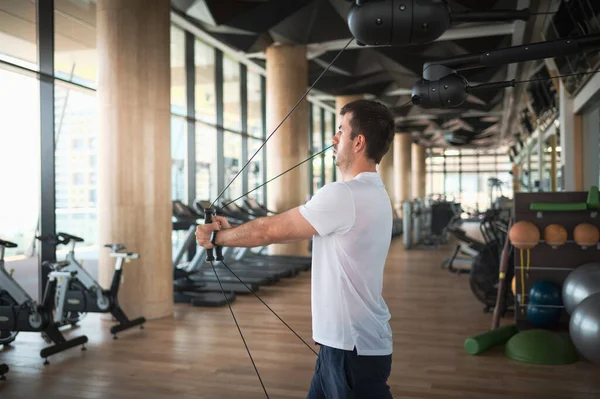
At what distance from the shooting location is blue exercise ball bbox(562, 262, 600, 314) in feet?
13.0

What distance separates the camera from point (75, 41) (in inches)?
272

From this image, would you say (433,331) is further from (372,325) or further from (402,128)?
(402,128)

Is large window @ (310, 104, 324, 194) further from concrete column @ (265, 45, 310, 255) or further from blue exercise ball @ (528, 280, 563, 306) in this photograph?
blue exercise ball @ (528, 280, 563, 306)

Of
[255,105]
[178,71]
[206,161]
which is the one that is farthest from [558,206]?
[255,105]

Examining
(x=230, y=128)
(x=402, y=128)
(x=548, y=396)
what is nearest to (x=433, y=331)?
(x=548, y=396)

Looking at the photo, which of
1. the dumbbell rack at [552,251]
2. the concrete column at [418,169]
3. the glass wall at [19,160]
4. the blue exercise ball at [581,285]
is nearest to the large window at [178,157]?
the glass wall at [19,160]

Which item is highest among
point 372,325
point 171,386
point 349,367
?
point 372,325

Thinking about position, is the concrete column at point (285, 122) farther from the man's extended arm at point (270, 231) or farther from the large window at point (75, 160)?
the man's extended arm at point (270, 231)

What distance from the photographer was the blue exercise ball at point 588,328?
3203 millimetres

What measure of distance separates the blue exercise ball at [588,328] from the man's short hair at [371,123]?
2.31 m

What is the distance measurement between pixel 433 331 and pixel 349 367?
3.56 metres

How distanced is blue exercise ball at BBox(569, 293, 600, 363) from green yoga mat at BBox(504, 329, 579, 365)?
25.0 inches

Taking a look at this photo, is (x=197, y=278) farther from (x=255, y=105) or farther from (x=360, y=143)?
(x=360, y=143)

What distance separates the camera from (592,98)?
7.09 m
